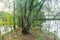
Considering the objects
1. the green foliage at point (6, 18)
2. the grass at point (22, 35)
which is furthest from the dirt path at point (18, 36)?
the green foliage at point (6, 18)

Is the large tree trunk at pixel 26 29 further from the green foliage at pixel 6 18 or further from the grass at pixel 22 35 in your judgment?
the green foliage at pixel 6 18

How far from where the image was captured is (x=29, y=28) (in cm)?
179

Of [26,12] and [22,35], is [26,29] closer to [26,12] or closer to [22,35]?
[22,35]

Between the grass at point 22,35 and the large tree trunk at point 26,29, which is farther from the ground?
the large tree trunk at point 26,29

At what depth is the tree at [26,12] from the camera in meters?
1.77

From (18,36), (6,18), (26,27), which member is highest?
(6,18)

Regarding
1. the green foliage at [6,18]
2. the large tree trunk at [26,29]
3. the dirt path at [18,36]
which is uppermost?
the green foliage at [6,18]

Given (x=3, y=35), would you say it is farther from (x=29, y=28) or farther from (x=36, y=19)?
(x=36, y=19)

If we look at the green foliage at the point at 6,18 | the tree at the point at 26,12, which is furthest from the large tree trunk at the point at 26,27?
the green foliage at the point at 6,18

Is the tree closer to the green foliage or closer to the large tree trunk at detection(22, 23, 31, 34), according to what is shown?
the large tree trunk at detection(22, 23, 31, 34)

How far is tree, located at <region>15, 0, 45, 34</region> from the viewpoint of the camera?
1768mm

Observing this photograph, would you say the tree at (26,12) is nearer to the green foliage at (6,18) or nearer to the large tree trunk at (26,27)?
the large tree trunk at (26,27)

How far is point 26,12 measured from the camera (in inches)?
69.7

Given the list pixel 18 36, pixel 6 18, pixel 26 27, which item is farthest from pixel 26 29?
pixel 6 18
